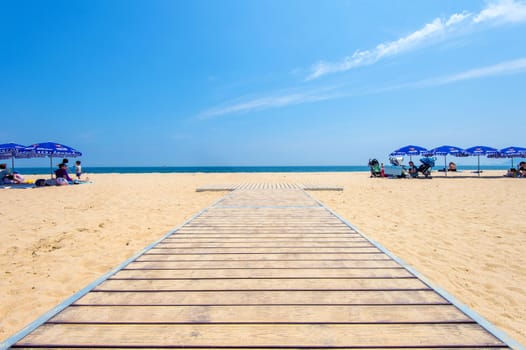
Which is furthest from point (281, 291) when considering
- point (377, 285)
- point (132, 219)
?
point (132, 219)

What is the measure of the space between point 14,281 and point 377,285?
413 centimetres

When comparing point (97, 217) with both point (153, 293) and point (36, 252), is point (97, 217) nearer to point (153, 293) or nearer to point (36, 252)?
point (36, 252)

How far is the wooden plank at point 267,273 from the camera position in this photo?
2.71 metres

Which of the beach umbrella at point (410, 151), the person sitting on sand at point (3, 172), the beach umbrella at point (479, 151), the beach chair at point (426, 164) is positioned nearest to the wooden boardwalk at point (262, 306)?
the person sitting on sand at point (3, 172)

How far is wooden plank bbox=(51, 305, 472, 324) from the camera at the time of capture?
6.34ft

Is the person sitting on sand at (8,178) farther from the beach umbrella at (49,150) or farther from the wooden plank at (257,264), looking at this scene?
the wooden plank at (257,264)

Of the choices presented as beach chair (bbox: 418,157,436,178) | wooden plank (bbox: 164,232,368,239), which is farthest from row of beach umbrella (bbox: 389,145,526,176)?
wooden plank (bbox: 164,232,368,239)

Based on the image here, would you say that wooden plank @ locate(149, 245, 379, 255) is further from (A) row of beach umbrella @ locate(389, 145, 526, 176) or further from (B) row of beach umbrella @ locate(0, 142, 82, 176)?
(A) row of beach umbrella @ locate(389, 145, 526, 176)

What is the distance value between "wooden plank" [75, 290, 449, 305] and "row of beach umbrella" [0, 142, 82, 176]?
15795 mm

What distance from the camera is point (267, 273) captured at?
2.78 metres

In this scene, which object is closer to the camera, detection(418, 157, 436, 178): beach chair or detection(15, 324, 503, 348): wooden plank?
detection(15, 324, 503, 348): wooden plank

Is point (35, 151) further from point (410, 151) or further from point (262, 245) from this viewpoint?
point (410, 151)

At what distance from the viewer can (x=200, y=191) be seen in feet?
40.0

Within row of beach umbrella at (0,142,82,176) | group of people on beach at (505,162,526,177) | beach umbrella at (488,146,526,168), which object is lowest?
group of people on beach at (505,162,526,177)
